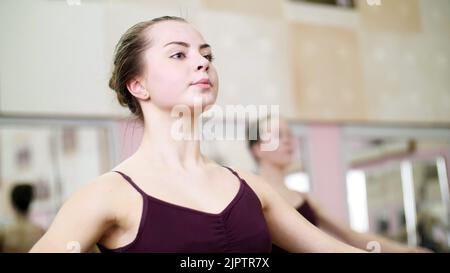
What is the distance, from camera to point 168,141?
0.66m

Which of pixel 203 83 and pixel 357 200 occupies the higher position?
pixel 203 83

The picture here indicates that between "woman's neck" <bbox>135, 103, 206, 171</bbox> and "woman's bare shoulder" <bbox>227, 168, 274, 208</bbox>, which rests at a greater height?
"woman's neck" <bbox>135, 103, 206, 171</bbox>

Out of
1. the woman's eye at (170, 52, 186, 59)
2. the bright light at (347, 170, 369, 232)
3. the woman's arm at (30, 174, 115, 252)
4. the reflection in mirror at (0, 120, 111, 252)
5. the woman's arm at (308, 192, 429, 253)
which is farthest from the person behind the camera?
the bright light at (347, 170, 369, 232)

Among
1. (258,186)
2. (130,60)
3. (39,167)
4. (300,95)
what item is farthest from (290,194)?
(300,95)

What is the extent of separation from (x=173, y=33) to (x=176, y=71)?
5cm

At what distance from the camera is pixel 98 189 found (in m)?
0.57

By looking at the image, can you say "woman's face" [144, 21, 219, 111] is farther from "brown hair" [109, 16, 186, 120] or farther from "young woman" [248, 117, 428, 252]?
"young woman" [248, 117, 428, 252]

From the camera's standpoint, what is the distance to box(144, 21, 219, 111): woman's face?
0.65 meters

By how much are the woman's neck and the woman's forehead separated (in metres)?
0.09

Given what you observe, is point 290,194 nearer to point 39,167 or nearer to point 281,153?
point 281,153

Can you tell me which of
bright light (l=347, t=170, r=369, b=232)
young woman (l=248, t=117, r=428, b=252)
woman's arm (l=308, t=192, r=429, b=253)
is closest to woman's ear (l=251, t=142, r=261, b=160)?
young woman (l=248, t=117, r=428, b=252)

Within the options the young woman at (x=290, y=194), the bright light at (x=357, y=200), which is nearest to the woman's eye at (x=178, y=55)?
the young woman at (x=290, y=194)

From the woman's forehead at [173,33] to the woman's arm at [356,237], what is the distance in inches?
21.2

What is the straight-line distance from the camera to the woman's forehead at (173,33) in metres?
0.65
